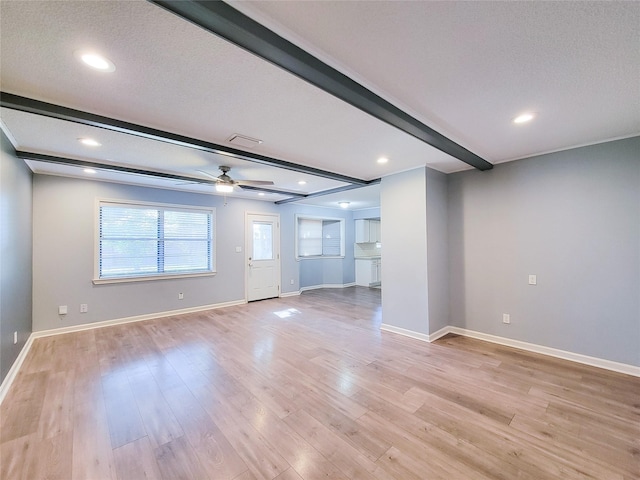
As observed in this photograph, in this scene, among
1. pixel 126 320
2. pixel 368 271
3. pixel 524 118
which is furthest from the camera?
pixel 368 271

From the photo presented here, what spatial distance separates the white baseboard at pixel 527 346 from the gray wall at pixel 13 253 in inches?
180

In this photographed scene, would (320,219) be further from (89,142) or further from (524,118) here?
(524,118)

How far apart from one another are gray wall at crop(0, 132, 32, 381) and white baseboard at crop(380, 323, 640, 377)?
15.0ft

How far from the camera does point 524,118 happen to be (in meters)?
2.38

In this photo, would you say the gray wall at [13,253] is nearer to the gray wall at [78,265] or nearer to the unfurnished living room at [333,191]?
the unfurnished living room at [333,191]

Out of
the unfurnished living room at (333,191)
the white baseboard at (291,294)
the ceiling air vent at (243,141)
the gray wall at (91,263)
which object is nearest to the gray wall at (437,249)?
the unfurnished living room at (333,191)

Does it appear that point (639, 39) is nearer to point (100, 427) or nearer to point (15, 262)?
point (100, 427)

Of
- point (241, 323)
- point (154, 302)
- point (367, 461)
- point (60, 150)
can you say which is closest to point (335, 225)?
point (241, 323)

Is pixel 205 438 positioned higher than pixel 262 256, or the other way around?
pixel 262 256

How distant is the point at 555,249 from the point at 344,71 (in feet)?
11.2

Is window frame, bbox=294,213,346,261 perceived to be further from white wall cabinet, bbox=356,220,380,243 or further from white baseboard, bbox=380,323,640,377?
white baseboard, bbox=380,323,640,377

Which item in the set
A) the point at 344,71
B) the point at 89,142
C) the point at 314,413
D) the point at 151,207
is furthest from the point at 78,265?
the point at 344,71

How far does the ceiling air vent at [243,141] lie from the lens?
2733mm

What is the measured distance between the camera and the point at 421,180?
3779mm
